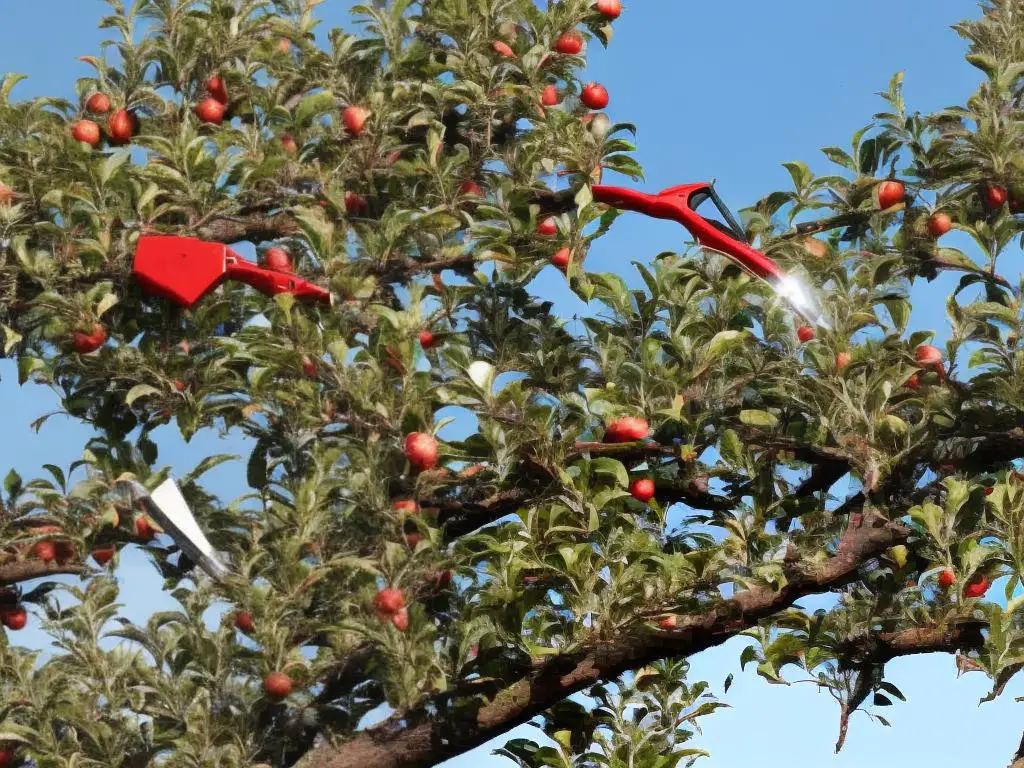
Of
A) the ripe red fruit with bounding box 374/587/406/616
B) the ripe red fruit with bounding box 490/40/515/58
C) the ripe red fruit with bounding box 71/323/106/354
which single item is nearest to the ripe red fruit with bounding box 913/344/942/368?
the ripe red fruit with bounding box 374/587/406/616

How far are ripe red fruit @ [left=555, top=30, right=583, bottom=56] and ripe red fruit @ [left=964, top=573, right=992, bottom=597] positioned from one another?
421 cm

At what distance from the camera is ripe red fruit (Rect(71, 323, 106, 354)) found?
7391 mm

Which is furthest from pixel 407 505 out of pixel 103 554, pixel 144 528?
pixel 103 554

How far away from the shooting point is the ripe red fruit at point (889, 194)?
8.25 m

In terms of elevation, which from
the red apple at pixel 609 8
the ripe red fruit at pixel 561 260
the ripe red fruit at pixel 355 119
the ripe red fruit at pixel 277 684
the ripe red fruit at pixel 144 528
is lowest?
the ripe red fruit at pixel 277 684

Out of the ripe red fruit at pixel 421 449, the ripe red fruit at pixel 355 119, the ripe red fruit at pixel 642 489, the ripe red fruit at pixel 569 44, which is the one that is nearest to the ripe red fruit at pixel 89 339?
the ripe red fruit at pixel 421 449

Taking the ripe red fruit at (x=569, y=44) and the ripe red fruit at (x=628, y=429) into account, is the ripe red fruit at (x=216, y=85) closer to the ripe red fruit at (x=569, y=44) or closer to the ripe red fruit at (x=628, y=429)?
the ripe red fruit at (x=569, y=44)

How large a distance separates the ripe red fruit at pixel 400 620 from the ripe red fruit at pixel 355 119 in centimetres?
335

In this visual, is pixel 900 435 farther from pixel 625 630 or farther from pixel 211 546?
pixel 211 546

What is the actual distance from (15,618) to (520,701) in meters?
2.93

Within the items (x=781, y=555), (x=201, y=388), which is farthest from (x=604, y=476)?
(x=201, y=388)

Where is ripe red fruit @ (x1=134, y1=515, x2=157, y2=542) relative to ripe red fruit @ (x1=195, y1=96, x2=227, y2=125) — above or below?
below

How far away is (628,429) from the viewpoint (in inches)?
274

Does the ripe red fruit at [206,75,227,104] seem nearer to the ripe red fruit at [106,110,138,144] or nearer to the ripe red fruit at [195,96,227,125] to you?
the ripe red fruit at [195,96,227,125]
